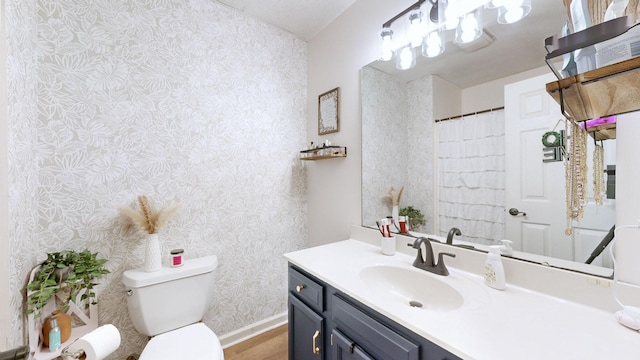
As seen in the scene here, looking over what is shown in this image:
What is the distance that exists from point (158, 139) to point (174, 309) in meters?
1.00

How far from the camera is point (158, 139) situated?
1.43 meters

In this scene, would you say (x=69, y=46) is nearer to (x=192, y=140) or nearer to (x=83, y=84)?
(x=83, y=84)

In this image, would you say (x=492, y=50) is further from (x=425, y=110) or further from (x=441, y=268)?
(x=441, y=268)

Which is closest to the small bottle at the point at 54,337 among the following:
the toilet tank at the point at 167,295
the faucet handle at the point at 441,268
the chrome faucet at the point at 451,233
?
the toilet tank at the point at 167,295

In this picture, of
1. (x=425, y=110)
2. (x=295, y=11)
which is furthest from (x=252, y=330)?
(x=295, y=11)

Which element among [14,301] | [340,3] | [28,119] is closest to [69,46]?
[28,119]

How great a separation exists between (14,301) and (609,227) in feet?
7.03

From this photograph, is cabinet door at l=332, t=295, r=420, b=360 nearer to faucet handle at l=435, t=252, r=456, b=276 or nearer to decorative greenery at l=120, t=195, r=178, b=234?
faucet handle at l=435, t=252, r=456, b=276

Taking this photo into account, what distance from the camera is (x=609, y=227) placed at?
Result: 0.78 m

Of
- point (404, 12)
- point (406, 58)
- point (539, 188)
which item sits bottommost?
point (539, 188)

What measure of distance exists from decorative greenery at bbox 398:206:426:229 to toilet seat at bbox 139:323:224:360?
1.18 meters

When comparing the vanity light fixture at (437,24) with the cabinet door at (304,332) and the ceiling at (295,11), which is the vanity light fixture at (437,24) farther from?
the cabinet door at (304,332)

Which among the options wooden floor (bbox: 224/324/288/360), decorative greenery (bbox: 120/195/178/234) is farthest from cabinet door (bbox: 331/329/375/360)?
decorative greenery (bbox: 120/195/178/234)

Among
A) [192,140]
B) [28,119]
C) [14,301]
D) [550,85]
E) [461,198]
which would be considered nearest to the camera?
[550,85]
